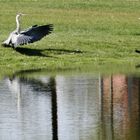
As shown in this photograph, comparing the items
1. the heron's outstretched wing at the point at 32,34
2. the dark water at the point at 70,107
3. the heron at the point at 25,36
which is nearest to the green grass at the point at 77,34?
the heron at the point at 25,36

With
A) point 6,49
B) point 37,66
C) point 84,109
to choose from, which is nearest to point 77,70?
point 37,66

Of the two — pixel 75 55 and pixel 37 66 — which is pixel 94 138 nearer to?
pixel 37 66

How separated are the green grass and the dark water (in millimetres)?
4577

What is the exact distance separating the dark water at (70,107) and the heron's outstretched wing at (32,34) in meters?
5.14

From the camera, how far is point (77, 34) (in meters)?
44.5

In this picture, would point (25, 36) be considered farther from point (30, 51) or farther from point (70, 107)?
point (70, 107)

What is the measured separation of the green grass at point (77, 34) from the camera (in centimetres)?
3672

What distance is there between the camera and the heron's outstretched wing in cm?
3697

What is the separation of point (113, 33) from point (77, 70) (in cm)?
1214

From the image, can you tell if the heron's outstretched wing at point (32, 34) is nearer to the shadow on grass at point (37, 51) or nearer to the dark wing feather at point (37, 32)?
the dark wing feather at point (37, 32)

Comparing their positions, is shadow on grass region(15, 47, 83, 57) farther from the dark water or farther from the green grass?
the dark water

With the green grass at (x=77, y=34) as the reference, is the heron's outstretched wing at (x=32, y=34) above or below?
above

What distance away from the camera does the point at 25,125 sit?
68.6 feet

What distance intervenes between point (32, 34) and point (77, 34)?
6550 mm
